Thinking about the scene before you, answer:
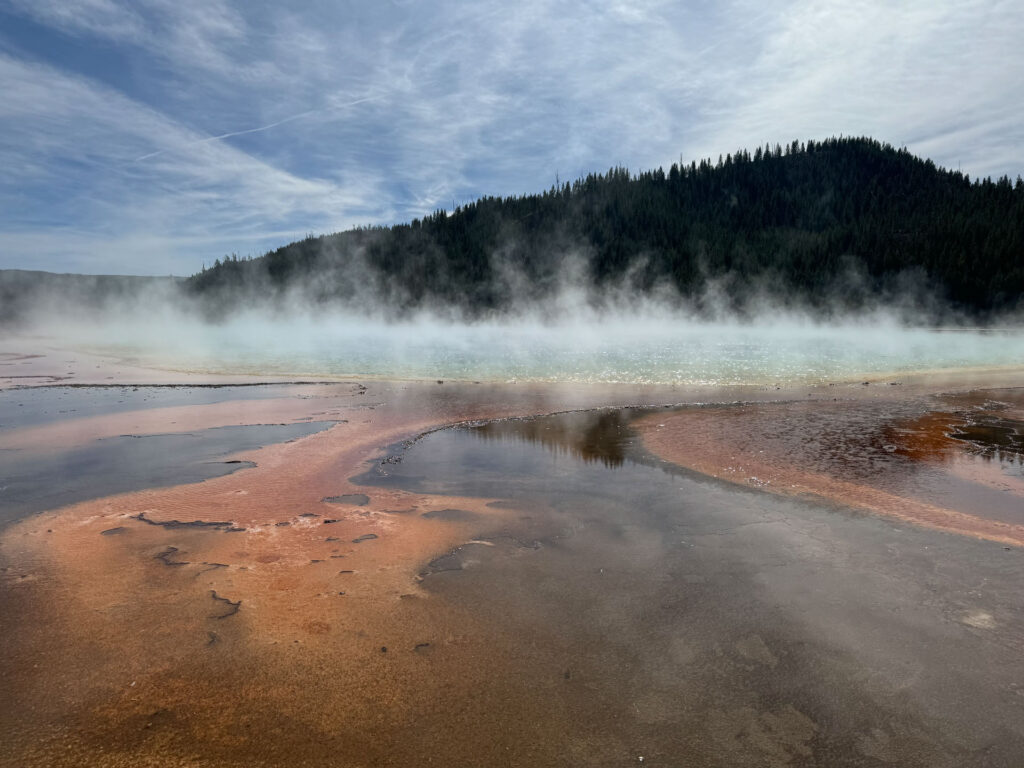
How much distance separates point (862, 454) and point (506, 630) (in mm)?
8809

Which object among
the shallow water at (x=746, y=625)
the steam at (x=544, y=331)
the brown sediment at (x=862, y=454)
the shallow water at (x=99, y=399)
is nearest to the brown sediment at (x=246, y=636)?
the shallow water at (x=746, y=625)

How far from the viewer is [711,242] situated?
12012 centimetres

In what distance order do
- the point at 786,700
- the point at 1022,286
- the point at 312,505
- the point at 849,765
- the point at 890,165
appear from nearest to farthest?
the point at 849,765 → the point at 786,700 → the point at 312,505 → the point at 1022,286 → the point at 890,165

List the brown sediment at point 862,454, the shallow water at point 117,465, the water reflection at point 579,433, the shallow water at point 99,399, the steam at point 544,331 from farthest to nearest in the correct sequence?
the steam at point 544,331 → the shallow water at point 99,399 → the water reflection at point 579,433 → the shallow water at point 117,465 → the brown sediment at point 862,454

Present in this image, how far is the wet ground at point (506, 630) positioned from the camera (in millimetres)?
3631

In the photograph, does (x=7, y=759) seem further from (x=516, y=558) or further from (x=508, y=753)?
(x=516, y=558)

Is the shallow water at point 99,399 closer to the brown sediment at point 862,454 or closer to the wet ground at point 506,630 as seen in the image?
the wet ground at point 506,630

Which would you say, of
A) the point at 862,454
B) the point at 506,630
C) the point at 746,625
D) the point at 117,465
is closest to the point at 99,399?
the point at 117,465

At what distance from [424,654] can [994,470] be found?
33.7ft

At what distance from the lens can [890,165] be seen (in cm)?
14312

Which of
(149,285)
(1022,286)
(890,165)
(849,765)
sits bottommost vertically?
(849,765)

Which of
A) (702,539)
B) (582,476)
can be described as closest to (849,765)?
(702,539)

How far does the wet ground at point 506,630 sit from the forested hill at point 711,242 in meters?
103

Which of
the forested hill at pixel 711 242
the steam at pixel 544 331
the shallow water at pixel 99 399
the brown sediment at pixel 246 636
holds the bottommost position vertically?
the brown sediment at pixel 246 636
